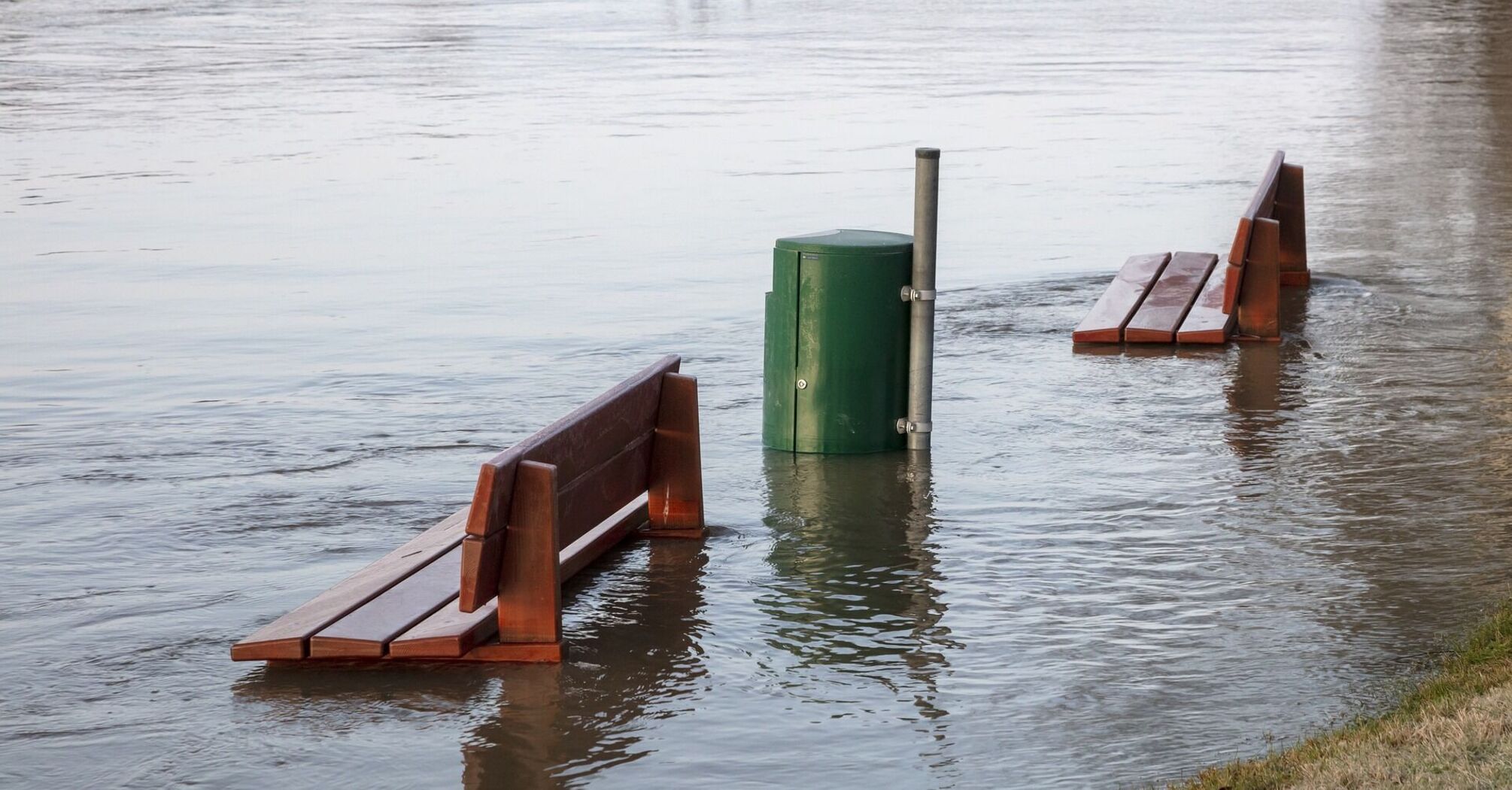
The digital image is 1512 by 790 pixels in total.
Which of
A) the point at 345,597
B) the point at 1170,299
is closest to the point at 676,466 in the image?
the point at 345,597

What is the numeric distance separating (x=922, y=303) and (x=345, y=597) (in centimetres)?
308

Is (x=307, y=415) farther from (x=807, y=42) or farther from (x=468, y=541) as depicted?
(x=807, y=42)

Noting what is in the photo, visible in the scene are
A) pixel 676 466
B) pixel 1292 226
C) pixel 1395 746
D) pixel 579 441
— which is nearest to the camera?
pixel 1395 746

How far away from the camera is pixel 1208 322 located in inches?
426

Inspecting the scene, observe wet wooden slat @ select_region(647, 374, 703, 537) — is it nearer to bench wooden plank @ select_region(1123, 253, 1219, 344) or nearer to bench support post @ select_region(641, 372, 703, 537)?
bench support post @ select_region(641, 372, 703, 537)

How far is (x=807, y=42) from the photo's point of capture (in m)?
39.4

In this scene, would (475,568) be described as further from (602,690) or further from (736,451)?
(736,451)

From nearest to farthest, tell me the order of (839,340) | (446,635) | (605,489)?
(446,635), (605,489), (839,340)

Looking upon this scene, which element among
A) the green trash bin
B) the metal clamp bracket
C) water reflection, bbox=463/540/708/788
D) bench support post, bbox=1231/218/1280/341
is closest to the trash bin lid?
the green trash bin

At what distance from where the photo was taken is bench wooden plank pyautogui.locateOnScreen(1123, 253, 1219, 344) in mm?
10805

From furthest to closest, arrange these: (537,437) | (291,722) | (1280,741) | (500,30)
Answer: (500,30)
(537,437)
(291,722)
(1280,741)

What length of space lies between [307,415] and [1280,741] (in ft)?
19.0

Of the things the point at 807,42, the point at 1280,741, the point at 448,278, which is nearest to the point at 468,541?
the point at 1280,741

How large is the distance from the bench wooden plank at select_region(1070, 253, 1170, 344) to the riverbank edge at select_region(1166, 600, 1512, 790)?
17.6 ft
